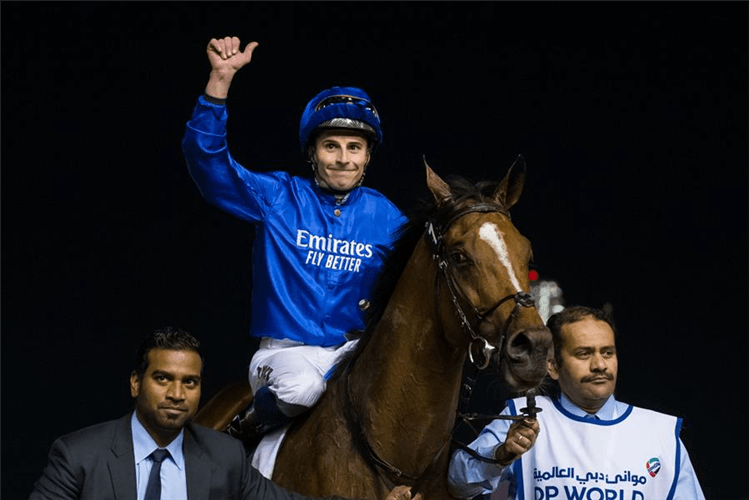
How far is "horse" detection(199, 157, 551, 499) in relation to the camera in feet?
11.9

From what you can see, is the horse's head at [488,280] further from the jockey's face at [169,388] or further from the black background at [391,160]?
the black background at [391,160]

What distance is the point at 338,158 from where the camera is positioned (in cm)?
443

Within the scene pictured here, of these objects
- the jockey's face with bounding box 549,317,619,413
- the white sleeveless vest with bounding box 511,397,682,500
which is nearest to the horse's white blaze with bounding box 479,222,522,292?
the jockey's face with bounding box 549,317,619,413

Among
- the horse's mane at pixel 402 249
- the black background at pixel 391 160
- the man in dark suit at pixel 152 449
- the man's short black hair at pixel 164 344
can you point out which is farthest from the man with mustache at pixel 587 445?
the black background at pixel 391 160

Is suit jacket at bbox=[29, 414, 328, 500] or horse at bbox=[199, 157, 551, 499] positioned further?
horse at bbox=[199, 157, 551, 499]

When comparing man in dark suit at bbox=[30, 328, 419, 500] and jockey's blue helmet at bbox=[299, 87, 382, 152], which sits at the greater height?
jockey's blue helmet at bbox=[299, 87, 382, 152]

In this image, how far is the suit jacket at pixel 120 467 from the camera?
10.5 ft

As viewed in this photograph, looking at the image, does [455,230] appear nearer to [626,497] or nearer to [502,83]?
[626,497]

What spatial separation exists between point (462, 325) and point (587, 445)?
53 centimetres

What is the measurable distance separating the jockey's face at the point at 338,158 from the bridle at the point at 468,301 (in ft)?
2.03

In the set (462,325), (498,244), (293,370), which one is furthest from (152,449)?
(498,244)

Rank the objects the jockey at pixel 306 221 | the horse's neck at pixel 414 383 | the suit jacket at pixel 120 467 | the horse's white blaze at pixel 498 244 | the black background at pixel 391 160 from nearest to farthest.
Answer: the suit jacket at pixel 120 467 → the horse's white blaze at pixel 498 244 → the horse's neck at pixel 414 383 → the jockey at pixel 306 221 → the black background at pixel 391 160

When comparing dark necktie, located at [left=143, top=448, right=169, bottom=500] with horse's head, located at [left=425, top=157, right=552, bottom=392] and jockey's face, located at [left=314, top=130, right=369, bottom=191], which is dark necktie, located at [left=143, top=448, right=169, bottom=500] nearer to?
horse's head, located at [left=425, top=157, right=552, bottom=392]

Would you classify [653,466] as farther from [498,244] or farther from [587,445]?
[498,244]
